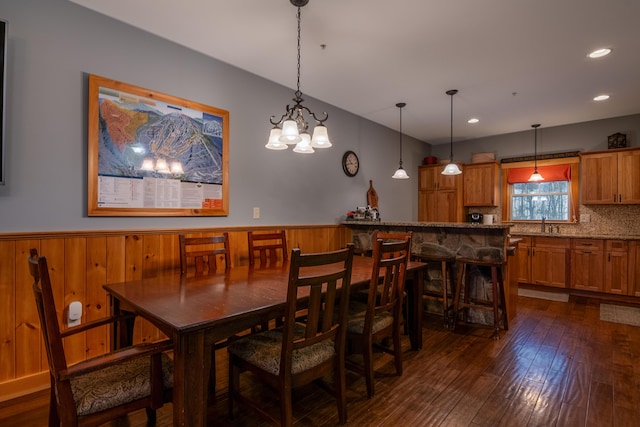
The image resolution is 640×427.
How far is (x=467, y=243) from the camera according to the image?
136 inches

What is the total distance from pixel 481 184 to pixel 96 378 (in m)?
5.96

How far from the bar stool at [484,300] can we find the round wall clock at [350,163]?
194 centimetres

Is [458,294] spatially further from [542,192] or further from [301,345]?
[542,192]

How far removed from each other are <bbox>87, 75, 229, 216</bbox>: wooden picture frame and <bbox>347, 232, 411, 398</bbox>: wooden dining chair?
1.69 m

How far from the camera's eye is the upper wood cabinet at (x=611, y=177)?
14.7 ft

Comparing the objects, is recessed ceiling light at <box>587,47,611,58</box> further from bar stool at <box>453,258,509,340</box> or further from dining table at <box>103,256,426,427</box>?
dining table at <box>103,256,426,427</box>

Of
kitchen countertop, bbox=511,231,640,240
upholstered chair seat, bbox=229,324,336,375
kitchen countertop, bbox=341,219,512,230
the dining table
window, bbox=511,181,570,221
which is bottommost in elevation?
upholstered chair seat, bbox=229,324,336,375

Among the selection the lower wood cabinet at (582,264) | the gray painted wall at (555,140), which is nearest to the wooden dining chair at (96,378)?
the lower wood cabinet at (582,264)

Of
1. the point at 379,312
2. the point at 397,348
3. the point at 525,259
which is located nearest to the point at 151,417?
the point at 379,312

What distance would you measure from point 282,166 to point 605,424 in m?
3.29

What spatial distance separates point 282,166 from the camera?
369 centimetres

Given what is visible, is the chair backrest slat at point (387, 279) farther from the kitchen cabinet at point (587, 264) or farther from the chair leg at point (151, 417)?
the kitchen cabinet at point (587, 264)

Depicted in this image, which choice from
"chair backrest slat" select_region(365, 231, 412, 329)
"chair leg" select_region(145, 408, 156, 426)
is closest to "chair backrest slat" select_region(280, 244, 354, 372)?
"chair backrest slat" select_region(365, 231, 412, 329)

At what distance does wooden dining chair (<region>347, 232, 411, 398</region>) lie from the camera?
2028 mm
